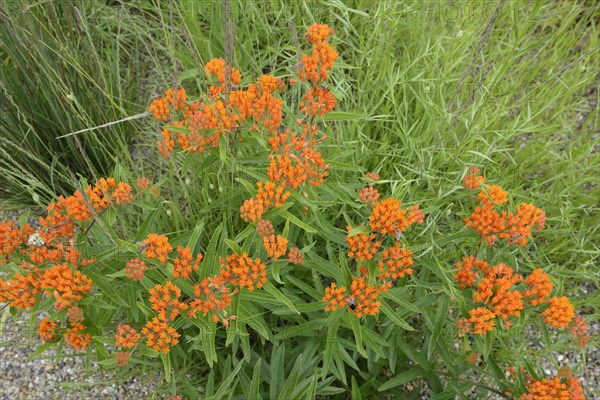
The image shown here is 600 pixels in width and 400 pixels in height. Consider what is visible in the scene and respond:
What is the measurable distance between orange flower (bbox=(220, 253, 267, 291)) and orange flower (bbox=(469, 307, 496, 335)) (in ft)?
2.31

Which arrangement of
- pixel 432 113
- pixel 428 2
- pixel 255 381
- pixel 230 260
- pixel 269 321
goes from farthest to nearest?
pixel 428 2
pixel 432 113
pixel 269 321
pixel 255 381
pixel 230 260

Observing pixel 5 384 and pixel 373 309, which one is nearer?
pixel 373 309

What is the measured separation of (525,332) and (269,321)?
133cm

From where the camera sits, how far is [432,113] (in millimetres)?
2525

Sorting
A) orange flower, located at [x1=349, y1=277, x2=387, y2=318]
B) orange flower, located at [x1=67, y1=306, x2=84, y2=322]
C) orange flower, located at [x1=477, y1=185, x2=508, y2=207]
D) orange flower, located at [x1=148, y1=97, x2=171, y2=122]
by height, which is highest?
orange flower, located at [x1=148, y1=97, x2=171, y2=122]

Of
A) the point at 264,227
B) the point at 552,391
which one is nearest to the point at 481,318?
the point at 552,391

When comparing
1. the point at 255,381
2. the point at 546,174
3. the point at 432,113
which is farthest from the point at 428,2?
the point at 255,381

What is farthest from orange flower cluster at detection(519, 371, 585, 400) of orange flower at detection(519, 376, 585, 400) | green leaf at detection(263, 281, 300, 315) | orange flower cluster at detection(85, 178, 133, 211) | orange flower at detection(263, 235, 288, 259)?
orange flower cluster at detection(85, 178, 133, 211)

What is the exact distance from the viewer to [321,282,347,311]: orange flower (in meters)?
1.72

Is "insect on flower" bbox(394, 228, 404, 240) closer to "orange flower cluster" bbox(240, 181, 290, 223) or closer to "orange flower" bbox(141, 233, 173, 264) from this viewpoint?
"orange flower cluster" bbox(240, 181, 290, 223)

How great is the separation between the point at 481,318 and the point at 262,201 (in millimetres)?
820

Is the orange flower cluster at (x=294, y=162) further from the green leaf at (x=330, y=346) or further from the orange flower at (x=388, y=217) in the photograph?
the green leaf at (x=330, y=346)

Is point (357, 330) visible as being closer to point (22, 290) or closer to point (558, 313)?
point (558, 313)

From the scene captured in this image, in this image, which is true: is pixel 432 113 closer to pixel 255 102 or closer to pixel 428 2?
pixel 428 2
